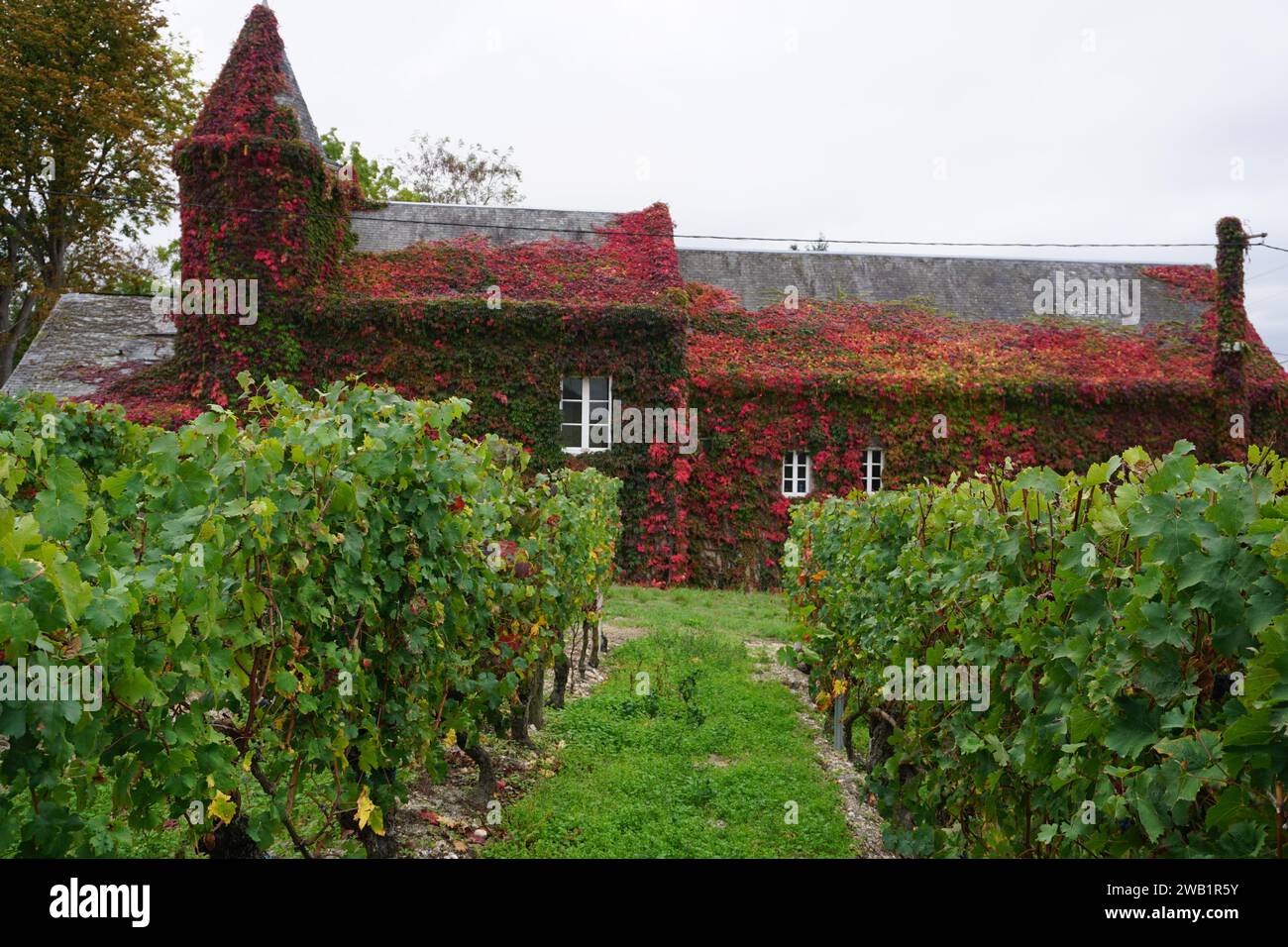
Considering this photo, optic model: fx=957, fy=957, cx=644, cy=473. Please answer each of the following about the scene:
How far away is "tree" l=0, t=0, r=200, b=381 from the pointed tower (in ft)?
31.2

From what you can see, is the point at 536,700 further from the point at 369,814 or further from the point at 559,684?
the point at 369,814

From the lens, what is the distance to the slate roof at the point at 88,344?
1888cm

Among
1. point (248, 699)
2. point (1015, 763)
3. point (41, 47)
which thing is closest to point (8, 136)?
point (41, 47)

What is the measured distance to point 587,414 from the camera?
754 inches

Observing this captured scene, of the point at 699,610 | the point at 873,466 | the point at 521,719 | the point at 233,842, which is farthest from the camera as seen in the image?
the point at 873,466

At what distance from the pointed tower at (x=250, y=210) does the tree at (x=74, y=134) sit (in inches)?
374

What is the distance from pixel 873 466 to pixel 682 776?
14876mm

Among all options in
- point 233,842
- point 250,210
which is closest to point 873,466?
point 250,210

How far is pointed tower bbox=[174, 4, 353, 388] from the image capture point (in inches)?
714

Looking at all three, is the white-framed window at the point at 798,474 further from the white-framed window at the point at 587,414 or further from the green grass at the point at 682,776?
the green grass at the point at 682,776

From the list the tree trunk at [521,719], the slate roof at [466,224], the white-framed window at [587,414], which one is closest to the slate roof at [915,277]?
the slate roof at [466,224]

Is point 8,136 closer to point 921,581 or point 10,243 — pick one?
point 10,243

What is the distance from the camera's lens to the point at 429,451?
4754 millimetres

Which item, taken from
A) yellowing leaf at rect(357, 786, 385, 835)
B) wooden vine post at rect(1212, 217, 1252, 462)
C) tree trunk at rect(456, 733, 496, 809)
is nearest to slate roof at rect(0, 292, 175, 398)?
tree trunk at rect(456, 733, 496, 809)
